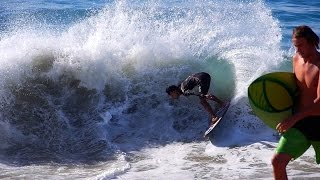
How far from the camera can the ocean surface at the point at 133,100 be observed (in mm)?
6098

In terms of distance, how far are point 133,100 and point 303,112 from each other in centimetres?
492

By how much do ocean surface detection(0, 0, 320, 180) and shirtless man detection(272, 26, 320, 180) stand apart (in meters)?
1.82

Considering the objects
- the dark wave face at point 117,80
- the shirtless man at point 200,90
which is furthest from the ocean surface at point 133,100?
the shirtless man at point 200,90

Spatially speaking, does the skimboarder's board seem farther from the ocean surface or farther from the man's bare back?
the man's bare back

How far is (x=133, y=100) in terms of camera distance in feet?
27.4

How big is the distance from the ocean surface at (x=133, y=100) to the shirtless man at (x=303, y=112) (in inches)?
71.6

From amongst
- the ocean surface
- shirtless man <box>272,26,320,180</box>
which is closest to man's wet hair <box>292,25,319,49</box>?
shirtless man <box>272,26,320,180</box>

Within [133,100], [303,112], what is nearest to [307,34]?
[303,112]

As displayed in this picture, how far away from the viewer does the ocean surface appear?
6.10m

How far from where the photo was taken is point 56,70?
28.7 ft

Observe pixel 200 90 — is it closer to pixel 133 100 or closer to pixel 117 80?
pixel 133 100

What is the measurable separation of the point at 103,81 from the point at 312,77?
5458 mm

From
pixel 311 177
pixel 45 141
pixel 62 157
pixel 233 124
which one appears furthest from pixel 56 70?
pixel 311 177

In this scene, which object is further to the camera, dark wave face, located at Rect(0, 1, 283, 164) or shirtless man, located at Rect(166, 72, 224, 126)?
shirtless man, located at Rect(166, 72, 224, 126)
